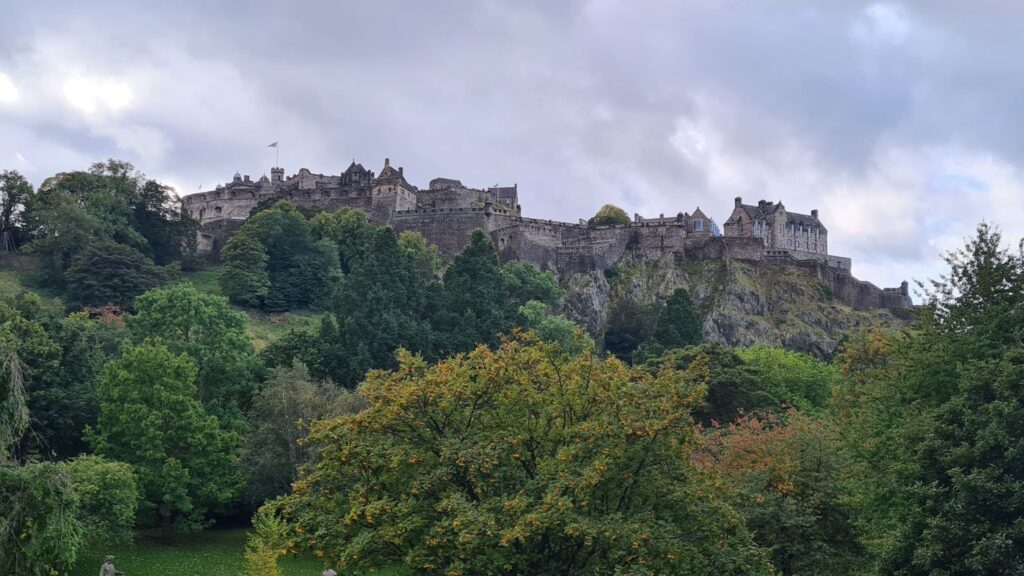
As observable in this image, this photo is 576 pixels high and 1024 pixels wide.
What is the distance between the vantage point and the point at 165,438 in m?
42.7

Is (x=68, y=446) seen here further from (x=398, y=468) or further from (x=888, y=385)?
(x=888, y=385)

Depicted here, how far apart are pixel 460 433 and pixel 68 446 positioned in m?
27.3

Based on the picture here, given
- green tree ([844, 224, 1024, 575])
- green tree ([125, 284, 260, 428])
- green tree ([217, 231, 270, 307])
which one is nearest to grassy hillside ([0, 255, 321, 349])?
green tree ([217, 231, 270, 307])

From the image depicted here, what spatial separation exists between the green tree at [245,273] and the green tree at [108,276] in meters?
5.76

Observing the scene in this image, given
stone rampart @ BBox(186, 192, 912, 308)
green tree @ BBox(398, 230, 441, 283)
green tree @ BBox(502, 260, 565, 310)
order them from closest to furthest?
green tree @ BBox(398, 230, 441, 283), green tree @ BBox(502, 260, 565, 310), stone rampart @ BBox(186, 192, 912, 308)

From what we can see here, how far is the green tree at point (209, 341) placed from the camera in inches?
1897

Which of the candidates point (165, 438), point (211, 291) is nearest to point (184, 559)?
point (165, 438)

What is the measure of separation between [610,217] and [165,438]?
287 feet

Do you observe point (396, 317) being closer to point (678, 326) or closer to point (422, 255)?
point (678, 326)

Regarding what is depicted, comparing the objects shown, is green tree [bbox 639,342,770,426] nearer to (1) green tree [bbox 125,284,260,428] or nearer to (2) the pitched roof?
(1) green tree [bbox 125,284,260,428]

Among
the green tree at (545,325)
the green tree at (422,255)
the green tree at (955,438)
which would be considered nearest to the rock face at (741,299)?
the green tree at (422,255)

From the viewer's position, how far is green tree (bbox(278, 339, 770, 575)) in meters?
21.6

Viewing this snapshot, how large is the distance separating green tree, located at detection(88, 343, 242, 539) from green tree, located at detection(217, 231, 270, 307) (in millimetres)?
37390

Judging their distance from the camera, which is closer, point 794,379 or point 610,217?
point 794,379
